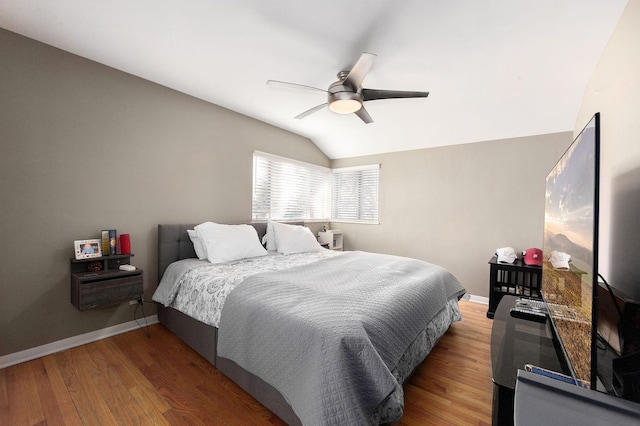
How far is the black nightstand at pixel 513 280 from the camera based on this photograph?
2.97 meters

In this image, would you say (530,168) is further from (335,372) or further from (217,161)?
(217,161)

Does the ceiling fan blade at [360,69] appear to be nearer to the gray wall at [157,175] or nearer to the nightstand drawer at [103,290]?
the gray wall at [157,175]

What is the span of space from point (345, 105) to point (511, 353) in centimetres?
206

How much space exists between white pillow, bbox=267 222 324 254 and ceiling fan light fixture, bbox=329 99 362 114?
5.60 feet

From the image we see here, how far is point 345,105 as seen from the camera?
93.2 inches

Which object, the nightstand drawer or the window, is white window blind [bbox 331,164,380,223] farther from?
the nightstand drawer

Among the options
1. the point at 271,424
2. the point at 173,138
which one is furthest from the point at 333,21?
the point at 271,424

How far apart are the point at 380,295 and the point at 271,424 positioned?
0.97 metres

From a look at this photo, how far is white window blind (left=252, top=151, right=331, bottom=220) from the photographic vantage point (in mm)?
3955

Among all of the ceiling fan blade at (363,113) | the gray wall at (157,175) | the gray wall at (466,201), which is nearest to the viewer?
the gray wall at (157,175)

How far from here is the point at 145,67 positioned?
2541 mm

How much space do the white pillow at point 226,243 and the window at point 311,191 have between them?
2.84 feet

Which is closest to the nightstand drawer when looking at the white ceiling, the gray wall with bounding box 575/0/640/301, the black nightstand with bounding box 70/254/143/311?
the black nightstand with bounding box 70/254/143/311

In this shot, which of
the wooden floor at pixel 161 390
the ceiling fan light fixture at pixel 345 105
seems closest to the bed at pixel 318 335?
the wooden floor at pixel 161 390
